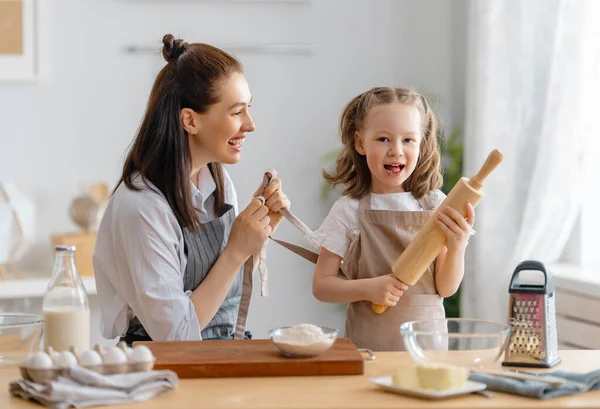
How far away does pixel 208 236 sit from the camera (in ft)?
7.45

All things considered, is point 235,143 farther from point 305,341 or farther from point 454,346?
point 454,346

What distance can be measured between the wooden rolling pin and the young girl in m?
0.16

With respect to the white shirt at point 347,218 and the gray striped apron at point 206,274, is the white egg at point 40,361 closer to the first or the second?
the gray striped apron at point 206,274

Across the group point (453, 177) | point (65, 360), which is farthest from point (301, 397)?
point (453, 177)

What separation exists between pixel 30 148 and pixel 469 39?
2.06 metres

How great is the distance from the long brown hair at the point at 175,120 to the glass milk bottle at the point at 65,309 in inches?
21.9

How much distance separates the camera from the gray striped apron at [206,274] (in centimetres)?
220

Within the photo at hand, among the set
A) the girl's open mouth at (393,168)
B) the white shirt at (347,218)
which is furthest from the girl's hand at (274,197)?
the girl's open mouth at (393,168)

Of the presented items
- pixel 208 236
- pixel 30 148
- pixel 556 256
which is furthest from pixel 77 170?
pixel 556 256

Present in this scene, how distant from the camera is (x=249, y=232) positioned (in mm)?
2152

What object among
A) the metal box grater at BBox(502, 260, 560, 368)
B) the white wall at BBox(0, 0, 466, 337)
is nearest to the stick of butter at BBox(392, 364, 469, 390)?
the metal box grater at BBox(502, 260, 560, 368)

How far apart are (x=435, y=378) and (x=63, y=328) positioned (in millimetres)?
719

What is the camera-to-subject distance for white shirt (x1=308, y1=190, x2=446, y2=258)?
7.44 ft

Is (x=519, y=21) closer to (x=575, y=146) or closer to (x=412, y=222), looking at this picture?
(x=575, y=146)
